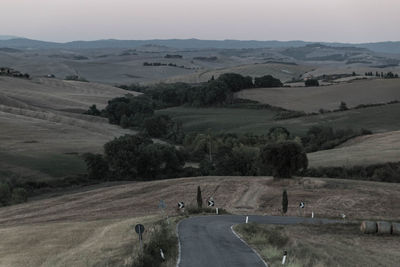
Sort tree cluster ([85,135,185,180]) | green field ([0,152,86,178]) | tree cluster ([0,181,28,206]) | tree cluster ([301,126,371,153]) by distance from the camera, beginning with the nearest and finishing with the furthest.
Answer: tree cluster ([0,181,28,206]), green field ([0,152,86,178]), tree cluster ([85,135,185,180]), tree cluster ([301,126,371,153])

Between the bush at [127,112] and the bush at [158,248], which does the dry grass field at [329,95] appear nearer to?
the bush at [127,112]

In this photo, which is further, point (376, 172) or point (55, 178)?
point (55, 178)

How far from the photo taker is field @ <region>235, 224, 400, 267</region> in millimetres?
24358

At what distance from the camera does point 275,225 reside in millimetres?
35938

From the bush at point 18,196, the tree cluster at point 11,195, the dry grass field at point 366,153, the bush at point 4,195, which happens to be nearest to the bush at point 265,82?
the dry grass field at point 366,153

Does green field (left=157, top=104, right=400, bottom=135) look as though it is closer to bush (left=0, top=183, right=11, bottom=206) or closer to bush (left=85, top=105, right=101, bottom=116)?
bush (left=85, top=105, right=101, bottom=116)

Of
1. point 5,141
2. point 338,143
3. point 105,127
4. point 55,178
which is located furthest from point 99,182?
point 105,127

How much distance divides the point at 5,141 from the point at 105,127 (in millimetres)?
34357

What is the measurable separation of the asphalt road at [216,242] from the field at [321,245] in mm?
827

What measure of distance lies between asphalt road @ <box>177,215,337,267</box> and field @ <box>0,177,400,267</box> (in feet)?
9.97

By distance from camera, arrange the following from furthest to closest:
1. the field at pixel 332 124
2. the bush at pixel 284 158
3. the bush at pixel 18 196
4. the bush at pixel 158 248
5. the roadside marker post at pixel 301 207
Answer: the field at pixel 332 124 < the bush at pixel 18 196 < the bush at pixel 284 158 < the roadside marker post at pixel 301 207 < the bush at pixel 158 248

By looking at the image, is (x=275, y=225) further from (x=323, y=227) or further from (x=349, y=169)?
(x=349, y=169)

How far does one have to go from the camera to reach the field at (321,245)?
79.9 ft

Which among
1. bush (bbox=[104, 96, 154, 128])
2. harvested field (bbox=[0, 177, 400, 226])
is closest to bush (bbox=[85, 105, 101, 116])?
bush (bbox=[104, 96, 154, 128])
